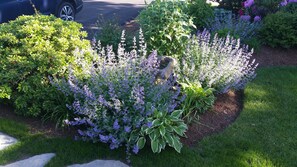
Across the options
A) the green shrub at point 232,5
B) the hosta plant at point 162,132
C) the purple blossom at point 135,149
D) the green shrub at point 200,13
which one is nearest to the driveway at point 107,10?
the green shrub at point 200,13

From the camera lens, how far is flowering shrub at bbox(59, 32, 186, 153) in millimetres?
3869

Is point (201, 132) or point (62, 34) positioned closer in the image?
point (201, 132)

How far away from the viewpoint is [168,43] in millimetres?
5738

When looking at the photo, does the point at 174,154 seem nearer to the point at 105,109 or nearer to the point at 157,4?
the point at 105,109

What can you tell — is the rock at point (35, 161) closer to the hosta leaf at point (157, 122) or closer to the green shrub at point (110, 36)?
the hosta leaf at point (157, 122)

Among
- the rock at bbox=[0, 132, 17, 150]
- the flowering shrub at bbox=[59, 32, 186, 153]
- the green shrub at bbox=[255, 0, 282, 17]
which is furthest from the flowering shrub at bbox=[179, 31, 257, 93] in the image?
the green shrub at bbox=[255, 0, 282, 17]

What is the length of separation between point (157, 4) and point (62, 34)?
1720mm

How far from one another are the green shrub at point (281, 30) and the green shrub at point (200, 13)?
1.23 m

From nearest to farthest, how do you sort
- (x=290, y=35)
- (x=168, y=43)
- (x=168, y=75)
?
1. (x=168, y=75)
2. (x=168, y=43)
3. (x=290, y=35)

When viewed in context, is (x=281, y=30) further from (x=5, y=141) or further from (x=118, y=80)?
(x=5, y=141)

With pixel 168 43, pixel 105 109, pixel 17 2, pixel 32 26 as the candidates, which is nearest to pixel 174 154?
pixel 105 109

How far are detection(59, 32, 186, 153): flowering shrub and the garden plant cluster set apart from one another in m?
0.01

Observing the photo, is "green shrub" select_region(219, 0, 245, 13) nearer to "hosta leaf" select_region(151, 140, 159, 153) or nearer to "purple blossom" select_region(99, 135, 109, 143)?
"hosta leaf" select_region(151, 140, 159, 153)

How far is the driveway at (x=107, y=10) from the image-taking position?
10305 mm
